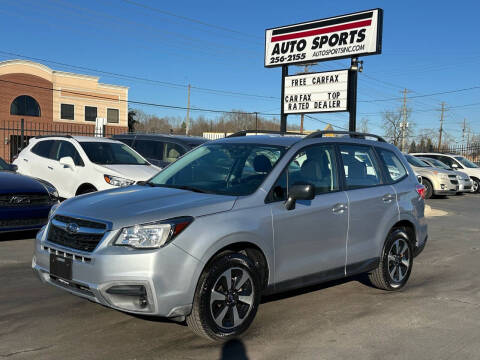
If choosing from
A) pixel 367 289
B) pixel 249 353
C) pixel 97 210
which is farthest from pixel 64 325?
pixel 367 289

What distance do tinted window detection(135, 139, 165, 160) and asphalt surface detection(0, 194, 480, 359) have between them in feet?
22.0

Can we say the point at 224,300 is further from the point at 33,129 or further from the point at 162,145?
the point at 33,129


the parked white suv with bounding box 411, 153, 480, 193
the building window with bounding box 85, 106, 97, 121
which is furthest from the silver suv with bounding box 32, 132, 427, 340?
the building window with bounding box 85, 106, 97, 121

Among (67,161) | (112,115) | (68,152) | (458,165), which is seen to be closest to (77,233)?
(67,161)

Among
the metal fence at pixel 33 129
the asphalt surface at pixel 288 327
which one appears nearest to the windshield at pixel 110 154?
the asphalt surface at pixel 288 327

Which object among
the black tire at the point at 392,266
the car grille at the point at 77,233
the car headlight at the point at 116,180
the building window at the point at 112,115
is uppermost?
the building window at the point at 112,115

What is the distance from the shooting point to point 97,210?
421cm

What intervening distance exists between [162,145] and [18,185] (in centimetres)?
539

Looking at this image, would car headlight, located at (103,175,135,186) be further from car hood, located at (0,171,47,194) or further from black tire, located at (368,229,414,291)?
black tire, located at (368,229,414,291)

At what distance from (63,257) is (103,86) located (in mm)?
43763

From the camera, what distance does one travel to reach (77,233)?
4.14 metres

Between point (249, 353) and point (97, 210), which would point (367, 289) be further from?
point (97, 210)

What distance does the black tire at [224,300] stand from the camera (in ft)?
13.3

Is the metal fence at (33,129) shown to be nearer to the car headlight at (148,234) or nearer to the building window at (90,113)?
the building window at (90,113)
